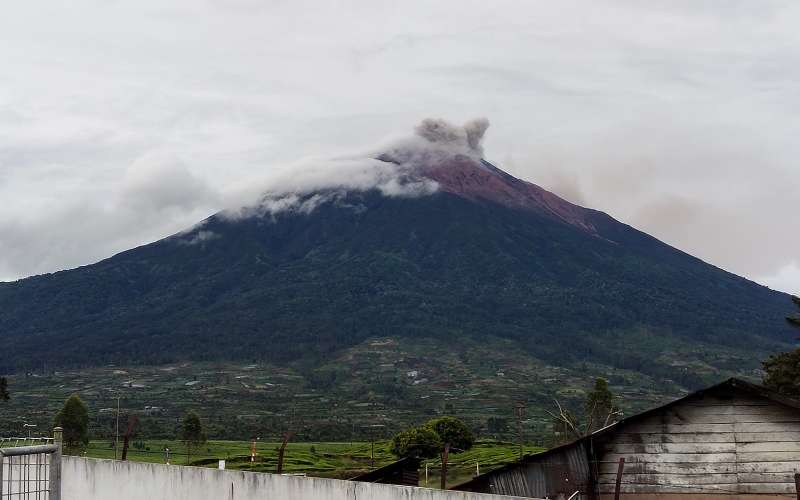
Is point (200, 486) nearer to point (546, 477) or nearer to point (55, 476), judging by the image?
point (55, 476)

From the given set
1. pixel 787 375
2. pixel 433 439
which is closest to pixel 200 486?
pixel 787 375

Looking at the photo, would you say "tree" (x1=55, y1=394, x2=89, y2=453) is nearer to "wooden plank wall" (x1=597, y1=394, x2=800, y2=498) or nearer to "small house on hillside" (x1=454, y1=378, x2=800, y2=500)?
"small house on hillside" (x1=454, y1=378, x2=800, y2=500)

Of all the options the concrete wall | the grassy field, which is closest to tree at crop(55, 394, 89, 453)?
the grassy field

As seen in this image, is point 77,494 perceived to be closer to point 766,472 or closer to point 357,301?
point 766,472

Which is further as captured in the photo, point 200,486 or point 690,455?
point 200,486

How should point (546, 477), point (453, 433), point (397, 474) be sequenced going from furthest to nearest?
1. point (453, 433)
2. point (397, 474)
3. point (546, 477)

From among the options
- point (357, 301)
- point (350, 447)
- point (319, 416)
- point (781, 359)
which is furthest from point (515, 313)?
point (781, 359)

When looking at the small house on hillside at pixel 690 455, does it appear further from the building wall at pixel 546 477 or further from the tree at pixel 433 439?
the tree at pixel 433 439
